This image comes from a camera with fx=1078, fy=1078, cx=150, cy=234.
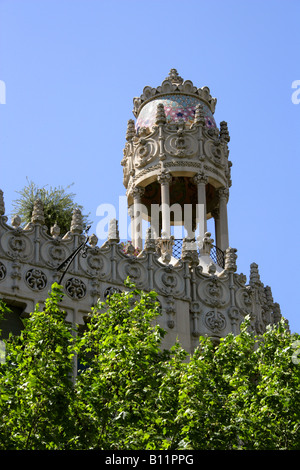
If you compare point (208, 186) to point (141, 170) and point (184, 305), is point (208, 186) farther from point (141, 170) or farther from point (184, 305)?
point (184, 305)

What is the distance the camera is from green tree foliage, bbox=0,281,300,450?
24.0m

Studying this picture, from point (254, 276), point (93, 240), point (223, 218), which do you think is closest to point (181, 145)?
point (223, 218)

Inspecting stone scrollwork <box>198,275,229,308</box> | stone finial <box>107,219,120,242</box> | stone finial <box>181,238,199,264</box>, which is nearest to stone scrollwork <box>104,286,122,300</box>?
stone finial <box>107,219,120,242</box>

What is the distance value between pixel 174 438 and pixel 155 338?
267 cm

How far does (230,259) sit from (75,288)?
639 centimetres

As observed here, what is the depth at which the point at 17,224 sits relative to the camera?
108 ft

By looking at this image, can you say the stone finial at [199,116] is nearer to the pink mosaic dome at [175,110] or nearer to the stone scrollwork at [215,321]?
the pink mosaic dome at [175,110]

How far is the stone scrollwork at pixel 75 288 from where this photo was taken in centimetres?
3263

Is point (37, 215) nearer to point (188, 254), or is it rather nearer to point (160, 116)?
point (188, 254)

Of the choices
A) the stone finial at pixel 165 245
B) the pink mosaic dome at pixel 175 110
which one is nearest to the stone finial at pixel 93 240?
the stone finial at pixel 165 245

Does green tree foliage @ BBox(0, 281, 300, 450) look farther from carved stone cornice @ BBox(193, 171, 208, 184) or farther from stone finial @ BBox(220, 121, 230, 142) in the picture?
stone finial @ BBox(220, 121, 230, 142)

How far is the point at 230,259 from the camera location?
36.7 meters

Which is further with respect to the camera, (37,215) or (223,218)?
(223,218)
